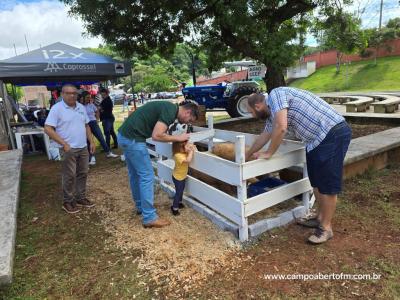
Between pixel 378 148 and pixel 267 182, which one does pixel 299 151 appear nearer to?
pixel 267 182

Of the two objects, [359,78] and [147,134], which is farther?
[359,78]

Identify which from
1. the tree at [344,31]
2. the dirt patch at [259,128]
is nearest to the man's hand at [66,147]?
the dirt patch at [259,128]

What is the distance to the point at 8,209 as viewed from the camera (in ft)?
12.4

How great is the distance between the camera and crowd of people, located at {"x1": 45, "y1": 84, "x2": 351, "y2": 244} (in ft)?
9.82

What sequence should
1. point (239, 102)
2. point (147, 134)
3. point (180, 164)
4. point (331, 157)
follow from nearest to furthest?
point (331, 157) < point (147, 134) < point (180, 164) < point (239, 102)

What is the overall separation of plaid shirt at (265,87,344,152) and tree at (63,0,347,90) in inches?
147

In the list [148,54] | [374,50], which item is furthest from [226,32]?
[374,50]

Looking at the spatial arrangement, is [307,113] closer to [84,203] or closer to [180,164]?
[180,164]

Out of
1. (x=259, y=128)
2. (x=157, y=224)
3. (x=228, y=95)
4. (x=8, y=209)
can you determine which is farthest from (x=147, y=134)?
(x=228, y=95)

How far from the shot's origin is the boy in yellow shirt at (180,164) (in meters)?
3.86

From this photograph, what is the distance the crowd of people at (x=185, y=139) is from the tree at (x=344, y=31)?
5683 mm

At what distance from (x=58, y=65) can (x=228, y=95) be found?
7.28 meters

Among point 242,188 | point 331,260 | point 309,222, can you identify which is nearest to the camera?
point 331,260

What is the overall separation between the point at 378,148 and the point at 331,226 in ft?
6.78
